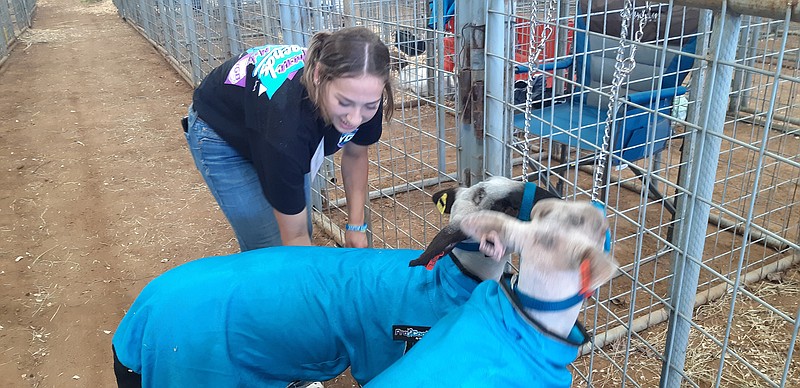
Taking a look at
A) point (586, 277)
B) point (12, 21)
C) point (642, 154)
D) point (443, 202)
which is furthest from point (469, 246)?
point (12, 21)

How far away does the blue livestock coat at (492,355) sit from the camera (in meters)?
1.37

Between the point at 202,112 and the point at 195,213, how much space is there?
2313mm

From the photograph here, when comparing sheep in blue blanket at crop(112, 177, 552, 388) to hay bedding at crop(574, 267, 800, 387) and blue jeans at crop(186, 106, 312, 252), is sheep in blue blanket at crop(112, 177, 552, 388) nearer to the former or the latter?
blue jeans at crop(186, 106, 312, 252)

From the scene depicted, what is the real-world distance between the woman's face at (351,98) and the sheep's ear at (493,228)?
0.62 meters

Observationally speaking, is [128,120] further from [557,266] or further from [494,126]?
[557,266]

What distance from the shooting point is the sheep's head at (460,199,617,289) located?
1333 mm

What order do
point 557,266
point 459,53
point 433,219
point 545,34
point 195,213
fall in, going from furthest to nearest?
point 195,213 < point 433,219 < point 459,53 < point 545,34 < point 557,266

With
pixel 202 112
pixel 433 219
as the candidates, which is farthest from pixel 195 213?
pixel 202 112

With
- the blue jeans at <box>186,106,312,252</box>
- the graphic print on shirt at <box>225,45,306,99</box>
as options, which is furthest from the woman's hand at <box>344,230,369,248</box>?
the graphic print on shirt at <box>225,45,306,99</box>

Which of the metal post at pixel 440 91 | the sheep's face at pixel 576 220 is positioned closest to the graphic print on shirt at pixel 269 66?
the metal post at pixel 440 91

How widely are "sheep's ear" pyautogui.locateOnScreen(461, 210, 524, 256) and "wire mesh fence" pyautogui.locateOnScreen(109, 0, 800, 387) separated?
428 millimetres

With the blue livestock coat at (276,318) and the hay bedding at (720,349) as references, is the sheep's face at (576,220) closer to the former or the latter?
the blue livestock coat at (276,318)

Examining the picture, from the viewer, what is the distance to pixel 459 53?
2.25 meters

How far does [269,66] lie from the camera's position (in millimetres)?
2145
